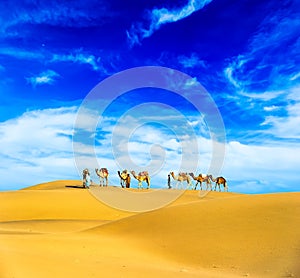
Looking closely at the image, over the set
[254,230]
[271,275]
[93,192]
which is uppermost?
[93,192]

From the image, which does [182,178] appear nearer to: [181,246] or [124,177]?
[124,177]

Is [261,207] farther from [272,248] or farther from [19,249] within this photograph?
[19,249]

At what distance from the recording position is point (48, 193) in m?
26.3

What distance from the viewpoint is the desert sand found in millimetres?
7414

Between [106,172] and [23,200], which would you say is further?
[106,172]

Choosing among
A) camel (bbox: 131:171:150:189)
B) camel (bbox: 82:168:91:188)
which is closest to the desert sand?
camel (bbox: 82:168:91:188)

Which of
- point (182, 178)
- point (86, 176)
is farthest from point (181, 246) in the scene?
point (182, 178)

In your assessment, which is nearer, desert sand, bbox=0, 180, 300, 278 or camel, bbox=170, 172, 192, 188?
desert sand, bbox=0, 180, 300, 278

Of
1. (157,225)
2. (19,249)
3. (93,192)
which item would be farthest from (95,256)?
(93,192)

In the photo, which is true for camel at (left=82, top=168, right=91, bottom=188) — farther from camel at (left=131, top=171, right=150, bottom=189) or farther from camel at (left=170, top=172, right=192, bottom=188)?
camel at (left=170, top=172, right=192, bottom=188)

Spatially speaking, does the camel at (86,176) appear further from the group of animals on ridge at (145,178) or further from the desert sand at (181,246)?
the desert sand at (181,246)

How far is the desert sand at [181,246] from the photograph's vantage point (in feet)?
24.3

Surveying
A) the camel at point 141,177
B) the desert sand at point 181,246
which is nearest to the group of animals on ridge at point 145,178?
the camel at point 141,177

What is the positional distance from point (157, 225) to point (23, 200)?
51.0 feet
